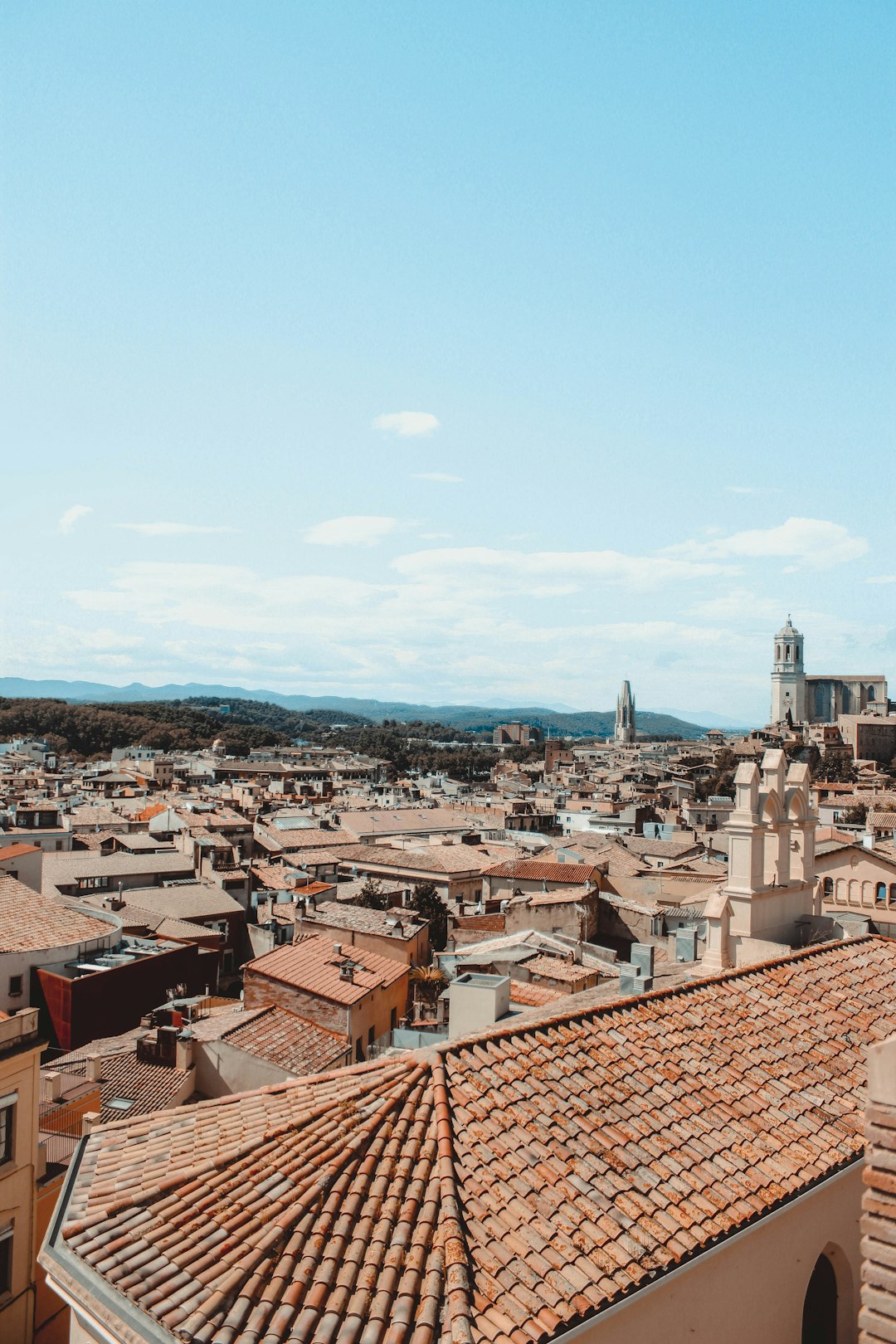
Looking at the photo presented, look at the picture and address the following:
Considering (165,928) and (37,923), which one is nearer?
(37,923)

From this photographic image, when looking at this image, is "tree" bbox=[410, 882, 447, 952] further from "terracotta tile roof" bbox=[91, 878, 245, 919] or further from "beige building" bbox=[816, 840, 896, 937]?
"beige building" bbox=[816, 840, 896, 937]

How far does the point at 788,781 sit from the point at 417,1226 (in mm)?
8276

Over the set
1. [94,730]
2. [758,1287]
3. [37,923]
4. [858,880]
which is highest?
[94,730]

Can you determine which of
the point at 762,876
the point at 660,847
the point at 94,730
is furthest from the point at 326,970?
the point at 94,730

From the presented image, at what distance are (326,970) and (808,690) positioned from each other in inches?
7035

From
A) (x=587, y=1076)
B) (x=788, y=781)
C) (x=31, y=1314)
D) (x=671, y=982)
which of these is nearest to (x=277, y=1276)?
(x=587, y=1076)

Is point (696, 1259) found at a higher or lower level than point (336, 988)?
higher

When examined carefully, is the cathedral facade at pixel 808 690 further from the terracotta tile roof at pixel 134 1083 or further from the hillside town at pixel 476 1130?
the terracotta tile roof at pixel 134 1083

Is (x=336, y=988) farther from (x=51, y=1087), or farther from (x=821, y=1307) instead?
(x=821, y=1307)

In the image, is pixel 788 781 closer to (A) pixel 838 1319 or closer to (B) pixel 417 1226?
(A) pixel 838 1319

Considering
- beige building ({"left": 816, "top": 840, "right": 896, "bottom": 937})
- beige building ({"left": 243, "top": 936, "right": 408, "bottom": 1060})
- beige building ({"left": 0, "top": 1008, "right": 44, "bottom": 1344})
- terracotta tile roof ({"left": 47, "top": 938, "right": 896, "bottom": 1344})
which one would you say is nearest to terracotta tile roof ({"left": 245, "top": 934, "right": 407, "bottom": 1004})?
beige building ({"left": 243, "top": 936, "right": 408, "bottom": 1060})

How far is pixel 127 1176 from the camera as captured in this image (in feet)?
21.8

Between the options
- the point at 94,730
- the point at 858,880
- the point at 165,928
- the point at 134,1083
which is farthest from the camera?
the point at 94,730

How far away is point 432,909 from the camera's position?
38.4m
